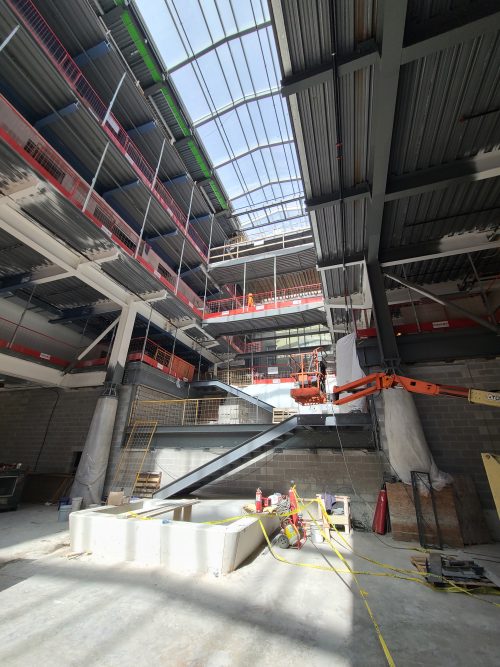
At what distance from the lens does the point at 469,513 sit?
6.22 meters

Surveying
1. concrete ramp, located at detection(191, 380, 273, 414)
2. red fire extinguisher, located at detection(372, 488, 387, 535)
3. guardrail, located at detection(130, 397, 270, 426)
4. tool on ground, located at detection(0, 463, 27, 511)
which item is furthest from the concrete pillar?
red fire extinguisher, located at detection(372, 488, 387, 535)

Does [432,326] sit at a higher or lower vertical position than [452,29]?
lower

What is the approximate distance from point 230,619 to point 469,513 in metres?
6.12

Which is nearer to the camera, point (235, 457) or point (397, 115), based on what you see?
point (397, 115)

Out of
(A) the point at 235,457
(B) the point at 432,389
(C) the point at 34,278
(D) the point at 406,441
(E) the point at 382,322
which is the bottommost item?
(A) the point at 235,457

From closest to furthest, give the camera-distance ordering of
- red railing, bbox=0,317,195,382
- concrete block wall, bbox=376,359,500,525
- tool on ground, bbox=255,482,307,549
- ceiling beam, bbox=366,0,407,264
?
ceiling beam, bbox=366,0,407,264
tool on ground, bbox=255,482,307,549
concrete block wall, bbox=376,359,500,525
red railing, bbox=0,317,195,382

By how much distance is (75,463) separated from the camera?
12477 mm

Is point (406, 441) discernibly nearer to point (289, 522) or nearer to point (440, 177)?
point (289, 522)

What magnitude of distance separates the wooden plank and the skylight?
1797 centimetres

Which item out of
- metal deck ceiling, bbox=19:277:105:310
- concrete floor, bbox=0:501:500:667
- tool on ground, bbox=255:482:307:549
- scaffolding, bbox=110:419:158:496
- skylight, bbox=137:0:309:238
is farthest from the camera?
metal deck ceiling, bbox=19:277:105:310

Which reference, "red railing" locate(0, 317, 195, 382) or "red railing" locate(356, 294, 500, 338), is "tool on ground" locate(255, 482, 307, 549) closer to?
"red railing" locate(356, 294, 500, 338)

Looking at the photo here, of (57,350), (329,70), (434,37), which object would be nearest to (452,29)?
(434,37)

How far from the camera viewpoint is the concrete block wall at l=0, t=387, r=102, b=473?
12.8 meters

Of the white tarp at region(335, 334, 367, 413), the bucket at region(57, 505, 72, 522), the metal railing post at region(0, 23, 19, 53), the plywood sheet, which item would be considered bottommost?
the bucket at region(57, 505, 72, 522)
